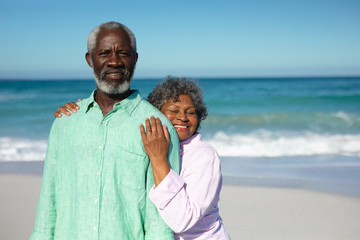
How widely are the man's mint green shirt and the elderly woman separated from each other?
0.23 ft

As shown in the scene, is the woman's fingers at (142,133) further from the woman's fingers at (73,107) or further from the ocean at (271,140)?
the ocean at (271,140)

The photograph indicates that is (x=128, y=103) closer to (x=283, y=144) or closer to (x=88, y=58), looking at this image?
(x=88, y=58)

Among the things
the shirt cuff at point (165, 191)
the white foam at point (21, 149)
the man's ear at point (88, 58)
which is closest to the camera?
the shirt cuff at point (165, 191)

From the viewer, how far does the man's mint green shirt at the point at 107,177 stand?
215 cm

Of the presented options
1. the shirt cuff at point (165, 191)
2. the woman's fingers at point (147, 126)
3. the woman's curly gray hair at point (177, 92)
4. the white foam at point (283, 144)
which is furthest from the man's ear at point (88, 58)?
the white foam at point (283, 144)

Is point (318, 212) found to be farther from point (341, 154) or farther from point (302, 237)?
point (341, 154)

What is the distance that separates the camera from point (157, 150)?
214 cm

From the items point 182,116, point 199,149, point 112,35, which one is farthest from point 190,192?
point 112,35

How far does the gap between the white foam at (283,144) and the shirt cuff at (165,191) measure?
923 cm

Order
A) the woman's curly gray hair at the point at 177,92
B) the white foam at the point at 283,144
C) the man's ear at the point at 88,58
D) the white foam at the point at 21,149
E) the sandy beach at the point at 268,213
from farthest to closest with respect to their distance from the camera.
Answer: the white foam at the point at 283,144
the white foam at the point at 21,149
the sandy beach at the point at 268,213
the woman's curly gray hair at the point at 177,92
the man's ear at the point at 88,58

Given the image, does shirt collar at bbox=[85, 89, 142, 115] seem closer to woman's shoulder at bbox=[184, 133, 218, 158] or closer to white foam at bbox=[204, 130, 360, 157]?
woman's shoulder at bbox=[184, 133, 218, 158]

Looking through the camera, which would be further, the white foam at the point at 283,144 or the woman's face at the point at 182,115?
the white foam at the point at 283,144

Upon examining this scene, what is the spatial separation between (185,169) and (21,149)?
10994 mm

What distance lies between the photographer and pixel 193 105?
2.83 m
